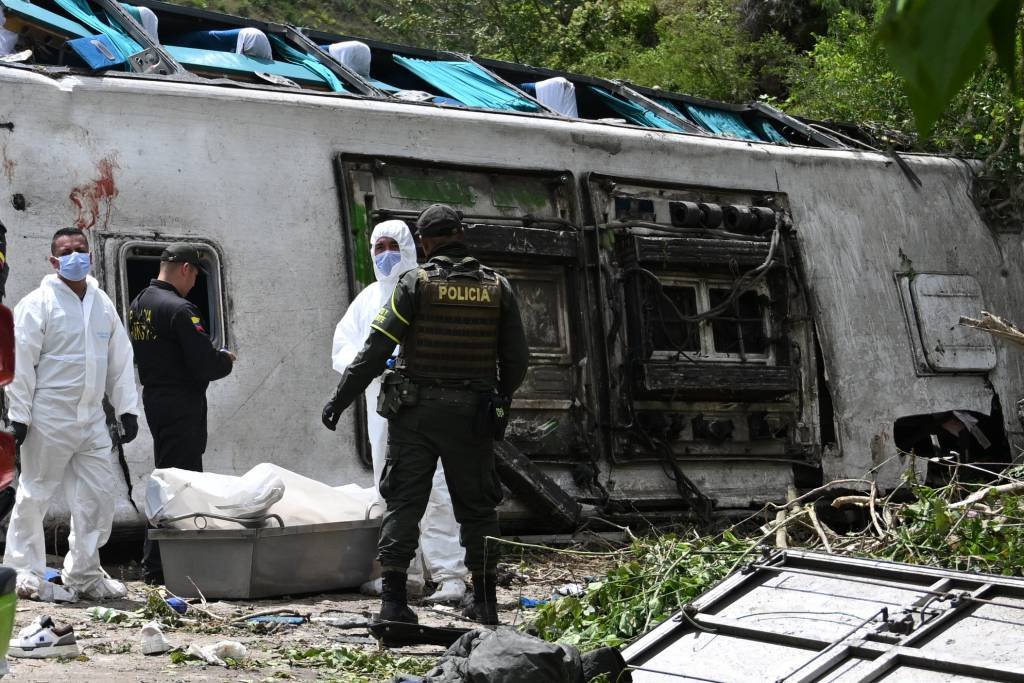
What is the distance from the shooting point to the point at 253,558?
23.1 feet

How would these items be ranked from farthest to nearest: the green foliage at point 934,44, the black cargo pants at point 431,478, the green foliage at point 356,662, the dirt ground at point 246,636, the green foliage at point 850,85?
the green foliage at point 850,85 < the black cargo pants at point 431,478 < the green foliage at point 356,662 < the dirt ground at point 246,636 < the green foliage at point 934,44

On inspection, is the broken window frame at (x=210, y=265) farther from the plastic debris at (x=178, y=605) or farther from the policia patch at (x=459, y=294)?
the policia patch at (x=459, y=294)

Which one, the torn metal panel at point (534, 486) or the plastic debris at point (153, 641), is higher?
the torn metal panel at point (534, 486)

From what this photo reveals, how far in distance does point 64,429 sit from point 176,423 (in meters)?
0.96

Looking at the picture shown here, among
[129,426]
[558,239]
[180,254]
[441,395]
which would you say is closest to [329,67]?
[558,239]

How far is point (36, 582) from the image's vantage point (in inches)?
262

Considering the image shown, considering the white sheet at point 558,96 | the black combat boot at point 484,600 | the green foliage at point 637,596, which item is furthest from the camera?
the white sheet at point 558,96

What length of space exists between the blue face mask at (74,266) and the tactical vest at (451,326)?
5.76ft

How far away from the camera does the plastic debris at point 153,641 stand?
18.2 feet

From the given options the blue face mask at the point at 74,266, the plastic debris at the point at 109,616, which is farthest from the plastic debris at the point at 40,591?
the blue face mask at the point at 74,266

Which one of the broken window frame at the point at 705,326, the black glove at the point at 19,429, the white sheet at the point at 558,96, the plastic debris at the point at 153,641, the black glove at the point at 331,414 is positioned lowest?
the plastic debris at the point at 153,641

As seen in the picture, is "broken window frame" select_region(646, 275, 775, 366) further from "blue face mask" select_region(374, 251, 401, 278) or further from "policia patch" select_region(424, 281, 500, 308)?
"policia patch" select_region(424, 281, 500, 308)

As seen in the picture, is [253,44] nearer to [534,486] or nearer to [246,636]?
[534,486]

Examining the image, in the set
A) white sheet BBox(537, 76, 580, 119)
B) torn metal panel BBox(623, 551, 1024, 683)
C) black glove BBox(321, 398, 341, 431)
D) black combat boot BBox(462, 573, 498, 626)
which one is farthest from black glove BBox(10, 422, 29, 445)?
white sheet BBox(537, 76, 580, 119)
